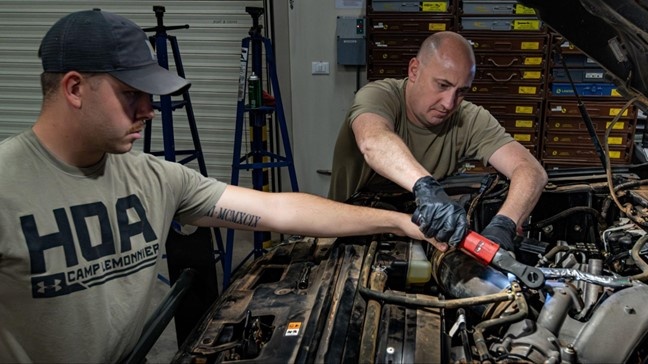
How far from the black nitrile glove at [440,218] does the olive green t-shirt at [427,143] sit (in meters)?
0.82

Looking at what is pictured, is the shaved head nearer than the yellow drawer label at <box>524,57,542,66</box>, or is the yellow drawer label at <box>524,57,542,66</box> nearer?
the shaved head

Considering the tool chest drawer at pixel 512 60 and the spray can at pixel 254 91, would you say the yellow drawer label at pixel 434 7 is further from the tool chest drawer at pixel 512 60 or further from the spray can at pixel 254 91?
the spray can at pixel 254 91

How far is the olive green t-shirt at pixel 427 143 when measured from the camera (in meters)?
2.55

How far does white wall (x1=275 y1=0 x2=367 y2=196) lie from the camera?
4719mm

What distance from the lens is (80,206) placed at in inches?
54.9

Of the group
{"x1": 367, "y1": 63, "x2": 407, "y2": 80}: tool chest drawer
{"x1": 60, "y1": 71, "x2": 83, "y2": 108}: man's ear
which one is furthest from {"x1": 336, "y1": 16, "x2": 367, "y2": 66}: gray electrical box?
{"x1": 60, "y1": 71, "x2": 83, "y2": 108}: man's ear

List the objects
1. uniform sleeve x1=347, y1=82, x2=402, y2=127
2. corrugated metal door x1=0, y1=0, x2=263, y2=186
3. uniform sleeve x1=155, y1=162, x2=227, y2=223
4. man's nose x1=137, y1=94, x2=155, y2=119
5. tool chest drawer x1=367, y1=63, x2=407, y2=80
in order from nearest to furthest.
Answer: man's nose x1=137, y1=94, x2=155, y2=119
uniform sleeve x1=155, y1=162, x2=227, y2=223
uniform sleeve x1=347, y1=82, x2=402, y2=127
tool chest drawer x1=367, y1=63, x2=407, y2=80
corrugated metal door x1=0, y1=0, x2=263, y2=186

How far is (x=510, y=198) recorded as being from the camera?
2.08 m

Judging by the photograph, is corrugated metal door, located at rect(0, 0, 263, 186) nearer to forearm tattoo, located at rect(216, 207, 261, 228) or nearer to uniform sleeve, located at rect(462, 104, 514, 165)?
uniform sleeve, located at rect(462, 104, 514, 165)

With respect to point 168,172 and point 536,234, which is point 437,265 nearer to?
point 536,234

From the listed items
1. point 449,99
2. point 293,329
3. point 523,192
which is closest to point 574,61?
point 449,99

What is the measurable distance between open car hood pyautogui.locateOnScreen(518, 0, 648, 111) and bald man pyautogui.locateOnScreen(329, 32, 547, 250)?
521 mm

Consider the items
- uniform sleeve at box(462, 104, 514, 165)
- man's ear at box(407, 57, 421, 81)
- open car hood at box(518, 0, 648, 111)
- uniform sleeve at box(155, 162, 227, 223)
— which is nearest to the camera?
open car hood at box(518, 0, 648, 111)

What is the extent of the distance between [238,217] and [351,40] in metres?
3.09
